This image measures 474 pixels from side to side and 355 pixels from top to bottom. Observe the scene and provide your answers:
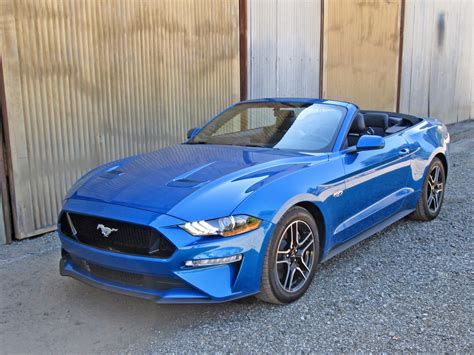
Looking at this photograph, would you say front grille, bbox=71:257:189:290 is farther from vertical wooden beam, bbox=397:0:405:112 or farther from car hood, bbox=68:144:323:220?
vertical wooden beam, bbox=397:0:405:112

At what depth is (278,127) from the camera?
4.86 meters

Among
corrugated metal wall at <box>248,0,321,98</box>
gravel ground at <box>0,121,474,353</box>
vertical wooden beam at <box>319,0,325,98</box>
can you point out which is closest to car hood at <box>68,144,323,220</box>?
gravel ground at <box>0,121,474,353</box>

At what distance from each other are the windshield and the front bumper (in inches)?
50.5

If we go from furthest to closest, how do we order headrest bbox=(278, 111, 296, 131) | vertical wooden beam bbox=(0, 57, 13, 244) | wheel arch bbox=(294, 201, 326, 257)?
vertical wooden beam bbox=(0, 57, 13, 244)
headrest bbox=(278, 111, 296, 131)
wheel arch bbox=(294, 201, 326, 257)

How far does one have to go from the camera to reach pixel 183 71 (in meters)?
7.39

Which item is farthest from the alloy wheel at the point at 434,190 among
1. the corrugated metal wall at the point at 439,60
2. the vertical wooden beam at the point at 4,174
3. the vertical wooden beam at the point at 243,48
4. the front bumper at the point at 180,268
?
the corrugated metal wall at the point at 439,60

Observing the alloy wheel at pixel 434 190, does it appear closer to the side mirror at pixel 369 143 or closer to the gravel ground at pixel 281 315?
the gravel ground at pixel 281 315

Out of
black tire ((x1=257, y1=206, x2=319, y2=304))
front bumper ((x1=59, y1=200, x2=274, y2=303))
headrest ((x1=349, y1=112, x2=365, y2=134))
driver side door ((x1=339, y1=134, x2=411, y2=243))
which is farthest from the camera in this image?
headrest ((x1=349, y1=112, x2=365, y2=134))

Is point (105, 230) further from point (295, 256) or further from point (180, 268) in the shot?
point (295, 256)

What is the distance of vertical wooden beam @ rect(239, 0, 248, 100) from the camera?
27.0 feet

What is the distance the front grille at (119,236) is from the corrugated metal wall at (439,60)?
445 inches

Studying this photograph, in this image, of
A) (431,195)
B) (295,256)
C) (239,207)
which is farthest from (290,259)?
(431,195)

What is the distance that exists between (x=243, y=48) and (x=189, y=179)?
506cm

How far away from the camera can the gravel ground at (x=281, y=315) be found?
3369 mm
